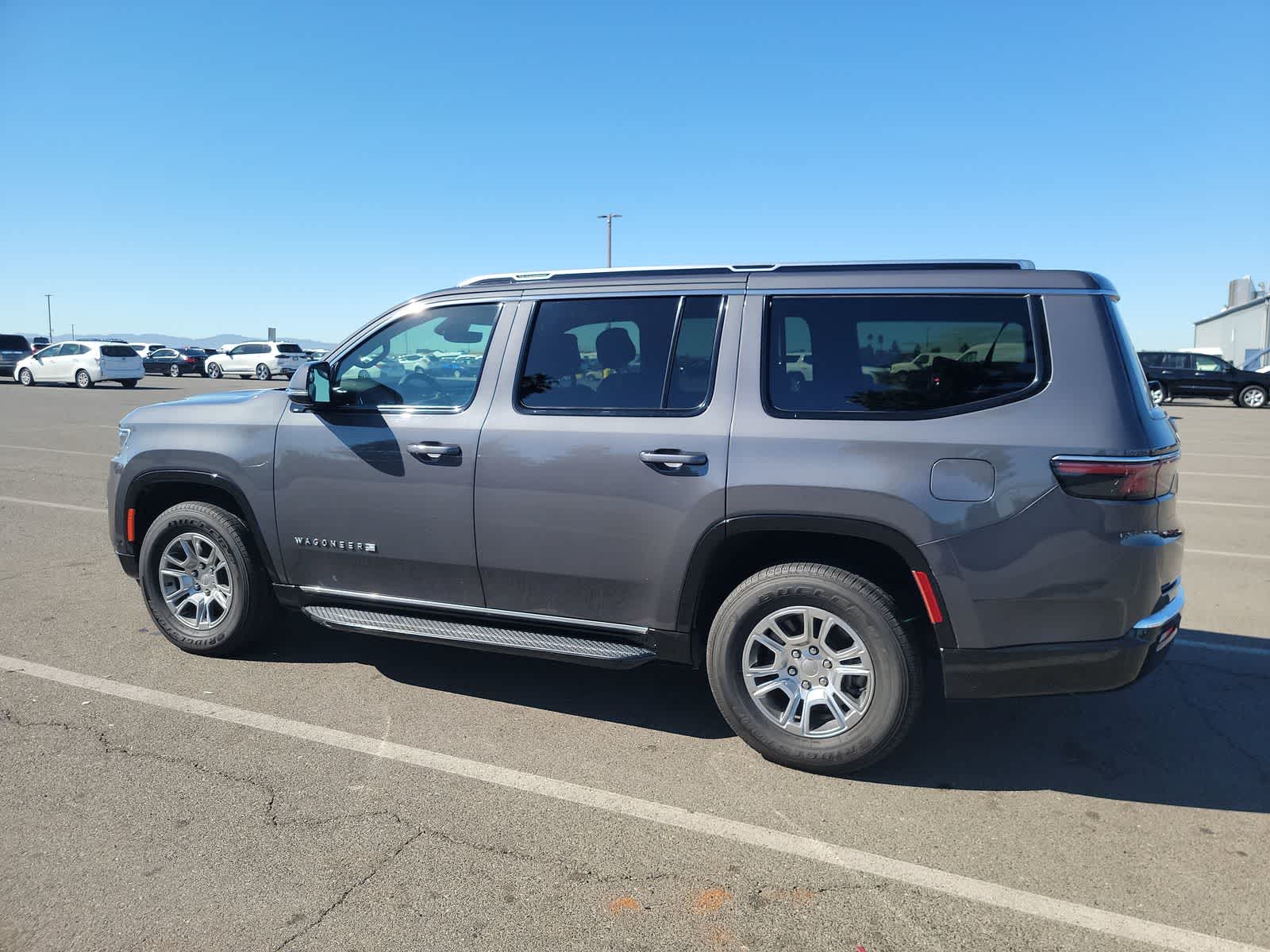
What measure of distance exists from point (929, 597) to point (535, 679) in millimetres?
2093

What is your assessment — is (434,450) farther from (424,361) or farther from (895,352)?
(895,352)

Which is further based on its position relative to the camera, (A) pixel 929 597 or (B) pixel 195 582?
(B) pixel 195 582

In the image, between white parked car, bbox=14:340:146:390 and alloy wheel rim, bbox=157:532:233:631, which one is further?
white parked car, bbox=14:340:146:390

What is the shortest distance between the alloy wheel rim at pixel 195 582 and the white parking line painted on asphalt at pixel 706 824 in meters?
0.54

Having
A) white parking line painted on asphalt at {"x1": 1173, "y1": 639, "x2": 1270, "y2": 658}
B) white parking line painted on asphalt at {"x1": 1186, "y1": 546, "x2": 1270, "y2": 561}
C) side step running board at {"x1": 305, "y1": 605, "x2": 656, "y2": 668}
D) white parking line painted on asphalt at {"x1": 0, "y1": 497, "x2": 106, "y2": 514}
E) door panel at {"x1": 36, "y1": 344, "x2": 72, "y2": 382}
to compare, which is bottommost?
white parking line painted on asphalt at {"x1": 1173, "y1": 639, "x2": 1270, "y2": 658}

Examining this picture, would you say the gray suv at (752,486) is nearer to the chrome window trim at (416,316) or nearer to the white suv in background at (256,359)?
the chrome window trim at (416,316)

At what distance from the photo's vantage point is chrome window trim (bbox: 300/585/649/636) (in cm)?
397

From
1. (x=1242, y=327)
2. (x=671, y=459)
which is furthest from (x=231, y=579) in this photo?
(x=1242, y=327)

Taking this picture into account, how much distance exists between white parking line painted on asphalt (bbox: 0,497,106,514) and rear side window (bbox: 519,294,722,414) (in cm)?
647

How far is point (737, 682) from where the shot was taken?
3738 millimetres

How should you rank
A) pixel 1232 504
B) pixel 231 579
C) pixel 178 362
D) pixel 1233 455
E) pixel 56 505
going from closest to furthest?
1. pixel 231 579
2. pixel 56 505
3. pixel 1232 504
4. pixel 1233 455
5. pixel 178 362

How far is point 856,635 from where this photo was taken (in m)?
3.56

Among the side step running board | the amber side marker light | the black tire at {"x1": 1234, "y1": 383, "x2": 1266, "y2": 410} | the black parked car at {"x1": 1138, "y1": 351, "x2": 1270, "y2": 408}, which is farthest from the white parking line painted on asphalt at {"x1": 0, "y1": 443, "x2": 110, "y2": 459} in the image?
the black tire at {"x1": 1234, "y1": 383, "x2": 1266, "y2": 410}

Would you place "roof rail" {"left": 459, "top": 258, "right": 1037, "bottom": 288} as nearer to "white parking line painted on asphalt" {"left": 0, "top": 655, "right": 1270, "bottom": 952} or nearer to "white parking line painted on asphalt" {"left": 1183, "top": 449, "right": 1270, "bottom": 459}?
"white parking line painted on asphalt" {"left": 0, "top": 655, "right": 1270, "bottom": 952}
